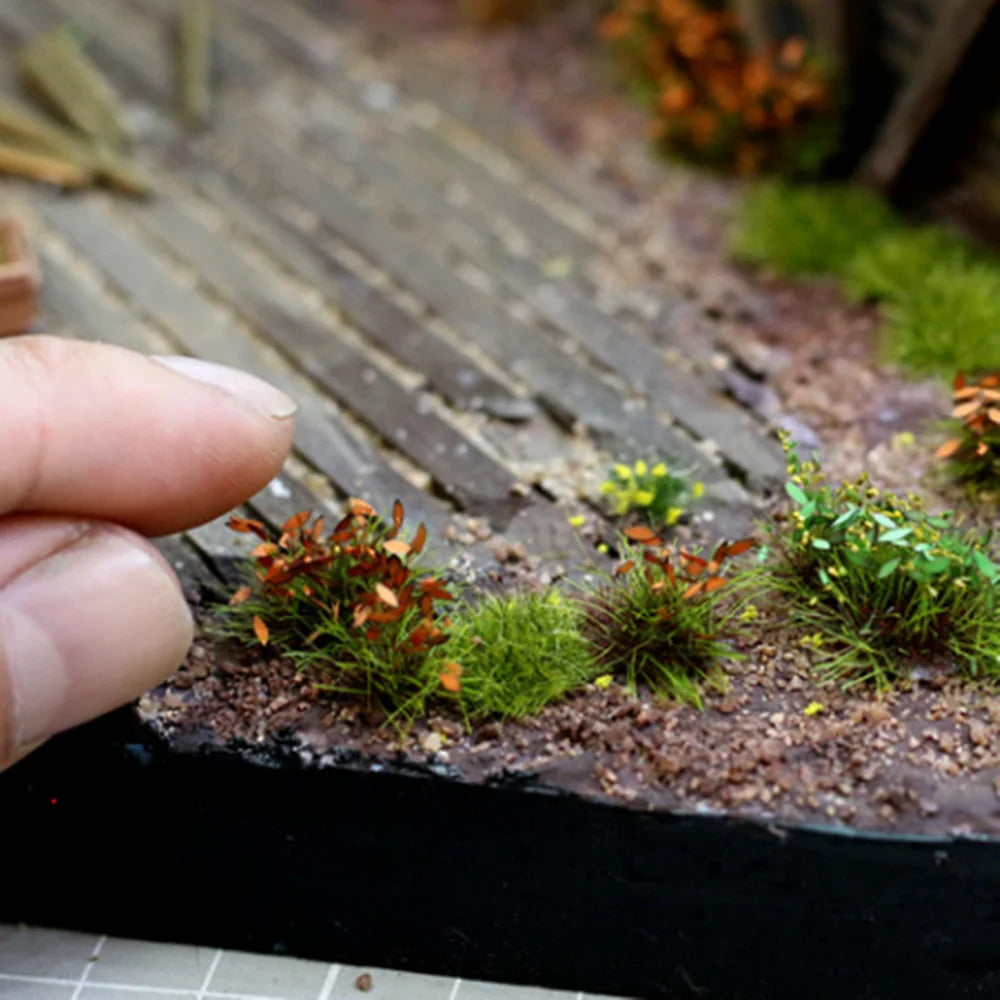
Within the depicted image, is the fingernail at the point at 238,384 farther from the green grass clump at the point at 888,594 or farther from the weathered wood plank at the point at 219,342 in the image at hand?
the green grass clump at the point at 888,594

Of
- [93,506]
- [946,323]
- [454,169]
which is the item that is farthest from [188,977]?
[454,169]

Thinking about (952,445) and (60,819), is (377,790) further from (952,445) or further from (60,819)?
(952,445)

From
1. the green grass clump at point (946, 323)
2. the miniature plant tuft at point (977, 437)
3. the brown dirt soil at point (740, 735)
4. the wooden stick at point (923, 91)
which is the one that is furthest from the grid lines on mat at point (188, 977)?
the wooden stick at point (923, 91)

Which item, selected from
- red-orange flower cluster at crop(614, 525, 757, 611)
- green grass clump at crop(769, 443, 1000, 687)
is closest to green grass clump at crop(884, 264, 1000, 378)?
green grass clump at crop(769, 443, 1000, 687)

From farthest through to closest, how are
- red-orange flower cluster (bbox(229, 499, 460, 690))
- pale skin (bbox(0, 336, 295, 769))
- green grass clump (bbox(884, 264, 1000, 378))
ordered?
green grass clump (bbox(884, 264, 1000, 378))
red-orange flower cluster (bbox(229, 499, 460, 690))
pale skin (bbox(0, 336, 295, 769))

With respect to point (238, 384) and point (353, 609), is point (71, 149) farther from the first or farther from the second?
point (353, 609)

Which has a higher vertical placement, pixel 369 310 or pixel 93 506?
pixel 93 506

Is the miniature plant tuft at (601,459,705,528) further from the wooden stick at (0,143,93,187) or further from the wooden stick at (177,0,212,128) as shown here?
the wooden stick at (177,0,212,128)
